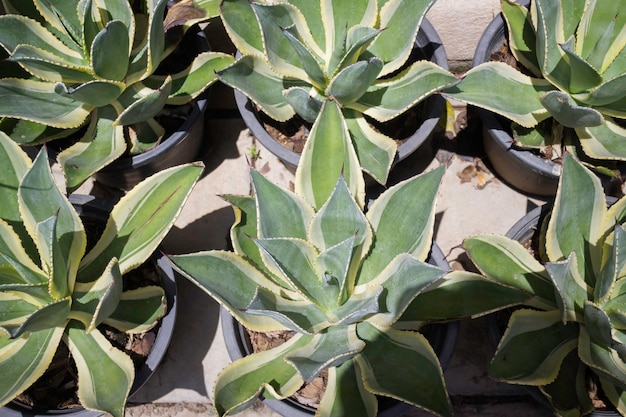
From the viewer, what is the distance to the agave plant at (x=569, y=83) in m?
1.50

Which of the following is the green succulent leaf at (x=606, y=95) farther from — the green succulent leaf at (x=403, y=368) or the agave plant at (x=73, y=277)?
the agave plant at (x=73, y=277)

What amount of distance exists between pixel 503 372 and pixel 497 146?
0.72 metres

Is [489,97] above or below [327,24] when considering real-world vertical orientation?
below

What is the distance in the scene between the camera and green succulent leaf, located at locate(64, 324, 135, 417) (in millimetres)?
1333

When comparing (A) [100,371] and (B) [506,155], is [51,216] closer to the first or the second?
(A) [100,371]

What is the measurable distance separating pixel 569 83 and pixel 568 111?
0.38ft

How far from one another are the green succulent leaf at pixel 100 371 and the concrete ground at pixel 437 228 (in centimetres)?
48

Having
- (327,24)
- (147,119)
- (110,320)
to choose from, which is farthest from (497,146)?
(110,320)

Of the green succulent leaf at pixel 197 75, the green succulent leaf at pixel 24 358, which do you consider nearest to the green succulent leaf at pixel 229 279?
the green succulent leaf at pixel 24 358

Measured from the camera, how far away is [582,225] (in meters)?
1.42

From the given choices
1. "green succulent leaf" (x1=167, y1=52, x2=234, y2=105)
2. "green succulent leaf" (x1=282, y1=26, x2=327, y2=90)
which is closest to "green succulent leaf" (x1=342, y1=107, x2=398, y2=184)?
"green succulent leaf" (x1=282, y1=26, x2=327, y2=90)

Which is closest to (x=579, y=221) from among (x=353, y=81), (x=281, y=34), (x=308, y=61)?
(x=353, y=81)

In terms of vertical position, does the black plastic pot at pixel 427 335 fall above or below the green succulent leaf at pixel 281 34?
below

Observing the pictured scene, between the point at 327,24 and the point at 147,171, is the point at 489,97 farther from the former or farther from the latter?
the point at 147,171
